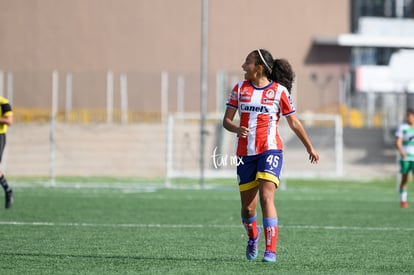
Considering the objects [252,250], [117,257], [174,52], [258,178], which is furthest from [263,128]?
[174,52]

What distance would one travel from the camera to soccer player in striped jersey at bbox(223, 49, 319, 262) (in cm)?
1037

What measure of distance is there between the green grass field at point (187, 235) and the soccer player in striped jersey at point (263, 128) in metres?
0.73

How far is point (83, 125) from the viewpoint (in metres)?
37.7

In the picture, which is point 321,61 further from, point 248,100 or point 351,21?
point 248,100

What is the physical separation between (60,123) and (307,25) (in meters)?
12.7

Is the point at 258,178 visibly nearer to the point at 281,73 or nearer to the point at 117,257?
the point at 281,73

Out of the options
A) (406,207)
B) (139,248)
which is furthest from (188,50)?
(139,248)

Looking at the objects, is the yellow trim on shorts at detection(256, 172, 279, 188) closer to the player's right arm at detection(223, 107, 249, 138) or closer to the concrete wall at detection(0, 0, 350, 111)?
the player's right arm at detection(223, 107, 249, 138)

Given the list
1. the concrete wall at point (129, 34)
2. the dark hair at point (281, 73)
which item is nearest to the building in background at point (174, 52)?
the concrete wall at point (129, 34)

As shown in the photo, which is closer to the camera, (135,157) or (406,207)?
(406,207)

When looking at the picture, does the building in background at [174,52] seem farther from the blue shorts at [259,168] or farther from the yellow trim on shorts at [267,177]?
the yellow trim on shorts at [267,177]

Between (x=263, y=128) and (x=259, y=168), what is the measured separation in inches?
16.0

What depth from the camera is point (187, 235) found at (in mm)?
13516

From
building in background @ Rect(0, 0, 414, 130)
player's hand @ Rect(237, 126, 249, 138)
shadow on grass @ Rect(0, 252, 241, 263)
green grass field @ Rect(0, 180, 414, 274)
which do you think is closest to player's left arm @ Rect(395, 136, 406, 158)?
green grass field @ Rect(0, 180, 414, 274)
